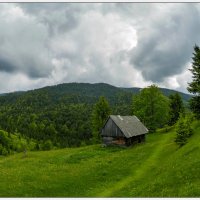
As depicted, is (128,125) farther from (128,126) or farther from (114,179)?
(114,179)

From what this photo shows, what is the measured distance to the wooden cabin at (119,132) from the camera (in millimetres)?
60469

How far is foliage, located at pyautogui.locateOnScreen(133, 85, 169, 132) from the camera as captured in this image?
81312 mm

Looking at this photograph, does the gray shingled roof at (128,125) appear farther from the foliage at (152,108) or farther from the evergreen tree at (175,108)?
the evergreen tree at (175,108)

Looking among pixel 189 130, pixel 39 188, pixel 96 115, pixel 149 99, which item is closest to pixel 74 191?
pixel 39 188

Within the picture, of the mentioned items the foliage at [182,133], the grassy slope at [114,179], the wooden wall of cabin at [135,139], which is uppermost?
the foliage at [182,133]

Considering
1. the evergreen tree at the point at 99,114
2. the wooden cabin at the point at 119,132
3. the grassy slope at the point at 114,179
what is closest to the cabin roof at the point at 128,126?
the wooden cabin at the point at 119,132

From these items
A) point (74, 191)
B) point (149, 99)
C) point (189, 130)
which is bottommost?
point (74, 191)

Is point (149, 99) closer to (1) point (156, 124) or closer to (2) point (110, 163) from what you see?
(1) point (156, 124)

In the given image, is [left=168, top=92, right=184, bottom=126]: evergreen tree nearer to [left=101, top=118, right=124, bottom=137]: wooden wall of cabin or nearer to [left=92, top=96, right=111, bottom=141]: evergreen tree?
[left=92, top=96, right=111, bottom=141]: evergreen tree

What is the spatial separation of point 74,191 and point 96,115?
48356mm

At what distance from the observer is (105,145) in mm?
61906

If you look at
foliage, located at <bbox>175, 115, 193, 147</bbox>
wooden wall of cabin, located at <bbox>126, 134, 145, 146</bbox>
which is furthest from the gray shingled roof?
foliage, located at <bbox>175, 115, 193, 147</bbox>

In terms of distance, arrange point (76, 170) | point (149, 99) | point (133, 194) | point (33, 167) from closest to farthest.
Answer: point (133, 194)
point (76, 170)
point (33, 167)
point (149, 99)

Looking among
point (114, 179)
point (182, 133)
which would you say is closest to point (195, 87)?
point (182, 133)
